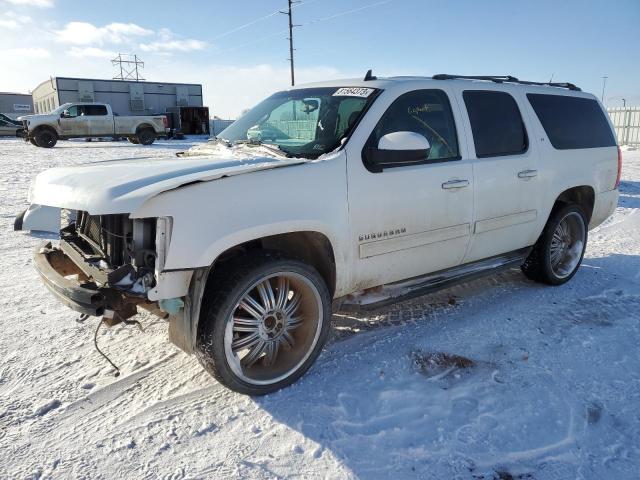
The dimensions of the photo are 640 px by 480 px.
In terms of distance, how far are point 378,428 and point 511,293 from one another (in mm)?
2701

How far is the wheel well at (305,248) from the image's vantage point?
309 centimetres

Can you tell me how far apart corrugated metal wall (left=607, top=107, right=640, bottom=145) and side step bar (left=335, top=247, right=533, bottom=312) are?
25507 millimetres

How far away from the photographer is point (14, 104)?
202 feet

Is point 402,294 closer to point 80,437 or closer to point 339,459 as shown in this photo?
point 339,459

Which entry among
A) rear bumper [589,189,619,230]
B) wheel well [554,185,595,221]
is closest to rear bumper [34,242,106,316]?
wheel well [554,185,595,221]

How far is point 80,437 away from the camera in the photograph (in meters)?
2.61

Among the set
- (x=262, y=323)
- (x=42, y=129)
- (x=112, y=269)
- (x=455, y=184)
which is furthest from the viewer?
(x=42, y=129)

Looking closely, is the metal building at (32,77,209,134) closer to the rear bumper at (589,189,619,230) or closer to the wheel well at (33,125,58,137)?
the wheel well at (33,125,58,137)

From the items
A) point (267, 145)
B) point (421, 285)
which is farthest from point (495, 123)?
point (267, 145)

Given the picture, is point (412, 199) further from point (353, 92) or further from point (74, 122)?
point (74, 122)

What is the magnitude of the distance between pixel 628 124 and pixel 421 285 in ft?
88.7

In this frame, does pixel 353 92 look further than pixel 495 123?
No

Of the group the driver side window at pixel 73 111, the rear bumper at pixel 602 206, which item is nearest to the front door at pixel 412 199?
the rear bumper at pixel 602 206

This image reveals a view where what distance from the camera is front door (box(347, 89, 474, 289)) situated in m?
3.27
